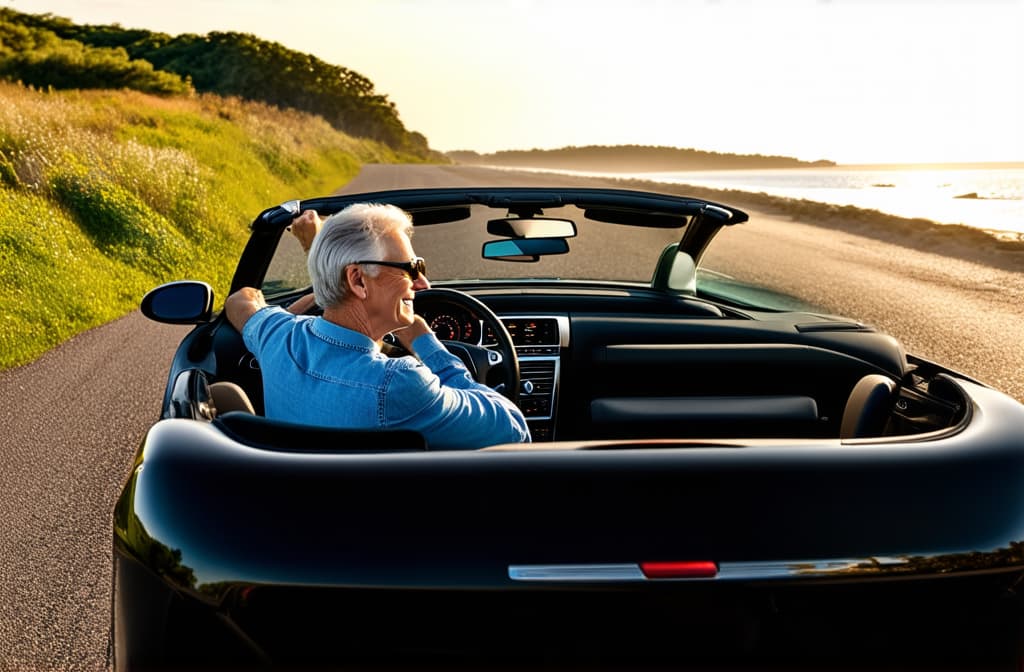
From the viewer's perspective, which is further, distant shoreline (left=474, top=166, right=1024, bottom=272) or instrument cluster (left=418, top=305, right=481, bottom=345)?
distant shoreline (left=474, top=166, right=1024, bottom=272)

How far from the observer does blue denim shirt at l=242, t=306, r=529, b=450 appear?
2.23m

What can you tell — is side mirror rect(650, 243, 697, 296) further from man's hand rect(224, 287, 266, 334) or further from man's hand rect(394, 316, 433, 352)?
man's hand rect(394, 316, 433, 352)

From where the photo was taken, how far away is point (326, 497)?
1.69 metres

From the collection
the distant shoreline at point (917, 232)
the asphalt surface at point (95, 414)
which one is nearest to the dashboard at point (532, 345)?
the asphalt surface at point (95, 414)

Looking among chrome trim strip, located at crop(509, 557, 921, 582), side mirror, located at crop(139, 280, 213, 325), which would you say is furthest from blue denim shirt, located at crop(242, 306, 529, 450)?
side mirror, located at crop(139, 280, 213, 325)

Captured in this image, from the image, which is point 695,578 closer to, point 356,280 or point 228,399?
point 356,280

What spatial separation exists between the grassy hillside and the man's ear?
707 centimetres

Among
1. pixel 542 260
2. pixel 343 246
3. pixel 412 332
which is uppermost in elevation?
pixel 343 246

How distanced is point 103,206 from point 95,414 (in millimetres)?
8597

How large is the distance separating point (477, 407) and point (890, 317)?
32.6ft

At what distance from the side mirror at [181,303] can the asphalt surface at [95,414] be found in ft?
3.91

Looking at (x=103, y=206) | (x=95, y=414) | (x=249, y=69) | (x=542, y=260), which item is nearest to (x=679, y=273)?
(x=95, y=414)

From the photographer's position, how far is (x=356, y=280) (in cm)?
243

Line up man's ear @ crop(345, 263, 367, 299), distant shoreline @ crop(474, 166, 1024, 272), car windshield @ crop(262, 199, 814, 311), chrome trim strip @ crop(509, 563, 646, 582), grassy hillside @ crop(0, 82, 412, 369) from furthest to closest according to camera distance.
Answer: distant shoreline @ crop(474, 166, 1024, 272) < car windshield @ crop(262, 199, 814, 311) < grassy hillside @ crop(0, 82, 412, 369) < man's ear @ crop(345, 263, 367, 299) < chrome trim strip @ crop(509, 563, 646, 582)
